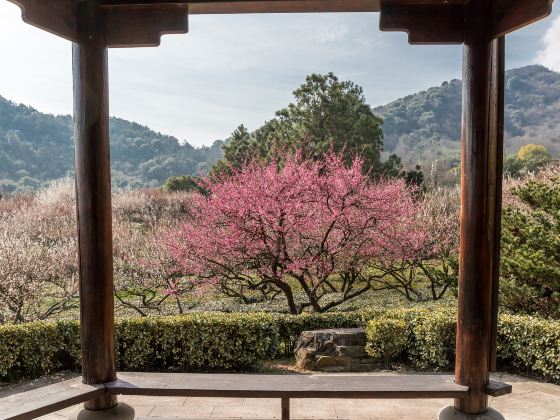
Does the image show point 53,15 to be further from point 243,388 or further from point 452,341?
point 452,341

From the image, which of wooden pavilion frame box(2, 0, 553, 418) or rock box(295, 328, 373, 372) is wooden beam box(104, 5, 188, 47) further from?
rock box(295, 328, 373, 372)

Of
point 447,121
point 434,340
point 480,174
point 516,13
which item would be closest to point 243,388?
point 480,174

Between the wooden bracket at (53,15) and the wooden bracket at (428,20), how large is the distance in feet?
6.06

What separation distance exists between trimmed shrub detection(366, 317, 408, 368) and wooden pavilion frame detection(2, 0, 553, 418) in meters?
3.04

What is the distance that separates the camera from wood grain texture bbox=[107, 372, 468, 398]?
2969mm

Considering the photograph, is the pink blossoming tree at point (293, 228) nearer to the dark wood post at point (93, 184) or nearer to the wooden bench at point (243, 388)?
the wooden bench at point (243, 388)

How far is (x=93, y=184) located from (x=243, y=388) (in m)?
1.55

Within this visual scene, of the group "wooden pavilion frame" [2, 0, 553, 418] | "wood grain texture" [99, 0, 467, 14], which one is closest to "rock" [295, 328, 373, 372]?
"wooden pavilion frame" [2, 0, 553, 418]

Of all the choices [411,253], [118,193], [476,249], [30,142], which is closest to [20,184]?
[30,142]

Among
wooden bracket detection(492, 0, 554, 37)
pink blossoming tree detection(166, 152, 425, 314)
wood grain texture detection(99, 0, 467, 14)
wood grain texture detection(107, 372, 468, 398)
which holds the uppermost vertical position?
wood grain texture detection(99, 0, 467, 14)

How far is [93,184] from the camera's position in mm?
2877

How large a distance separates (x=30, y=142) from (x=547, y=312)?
3941cm

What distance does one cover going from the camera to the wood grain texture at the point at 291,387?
2.97 meters

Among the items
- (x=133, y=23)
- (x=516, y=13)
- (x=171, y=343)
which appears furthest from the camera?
(x=171, y=343)
